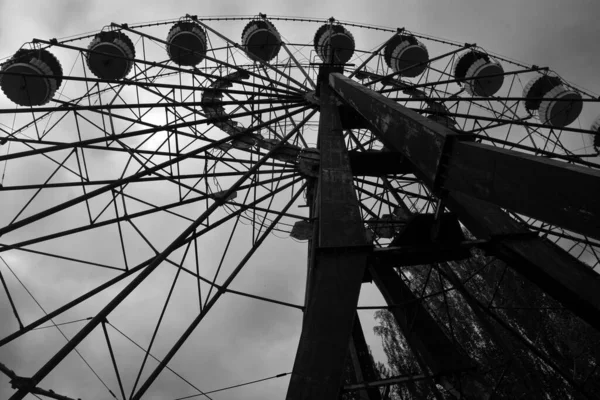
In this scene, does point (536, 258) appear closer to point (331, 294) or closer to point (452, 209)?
point (452, 209)

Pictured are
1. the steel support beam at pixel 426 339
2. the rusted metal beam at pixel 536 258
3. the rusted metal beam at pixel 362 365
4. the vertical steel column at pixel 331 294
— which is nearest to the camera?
the vertical steel column at pixel 331 294

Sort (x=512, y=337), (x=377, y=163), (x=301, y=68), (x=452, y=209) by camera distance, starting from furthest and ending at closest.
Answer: (x=512, y=337) < (x=301, y=68) < (x=377, y=163) < (x=452, y=209)

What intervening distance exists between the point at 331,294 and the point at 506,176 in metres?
1.71

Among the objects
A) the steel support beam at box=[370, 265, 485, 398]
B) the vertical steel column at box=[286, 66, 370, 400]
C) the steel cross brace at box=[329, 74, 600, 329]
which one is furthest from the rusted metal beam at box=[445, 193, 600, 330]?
the steel support beam at box=[370, 265, 485, 398]

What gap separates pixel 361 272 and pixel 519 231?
Answer: 90.5 inches

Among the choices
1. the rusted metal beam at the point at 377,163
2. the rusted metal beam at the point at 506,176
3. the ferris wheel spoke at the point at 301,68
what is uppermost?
the ferris wheel spoke at the point at 301,68

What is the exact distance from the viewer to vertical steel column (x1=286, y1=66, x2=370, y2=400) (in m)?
2.65

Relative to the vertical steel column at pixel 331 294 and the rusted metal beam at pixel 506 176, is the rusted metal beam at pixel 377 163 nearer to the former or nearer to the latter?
the vertical steel column at pixel 331 294

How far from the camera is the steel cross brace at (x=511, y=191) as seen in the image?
2049 mm

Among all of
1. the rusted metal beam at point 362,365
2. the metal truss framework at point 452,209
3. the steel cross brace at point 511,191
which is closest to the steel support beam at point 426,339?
the metal truss framework at point 452,209

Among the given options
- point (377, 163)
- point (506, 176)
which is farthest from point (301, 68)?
point (506, 176)

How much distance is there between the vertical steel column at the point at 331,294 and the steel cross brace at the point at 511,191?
922 mm

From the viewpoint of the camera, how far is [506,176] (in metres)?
2.41

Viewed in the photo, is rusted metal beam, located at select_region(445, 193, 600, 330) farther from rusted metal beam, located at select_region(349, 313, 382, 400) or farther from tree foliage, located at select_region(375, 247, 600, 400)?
tree foliage, located at select_region(375, 247, 600, 400)
